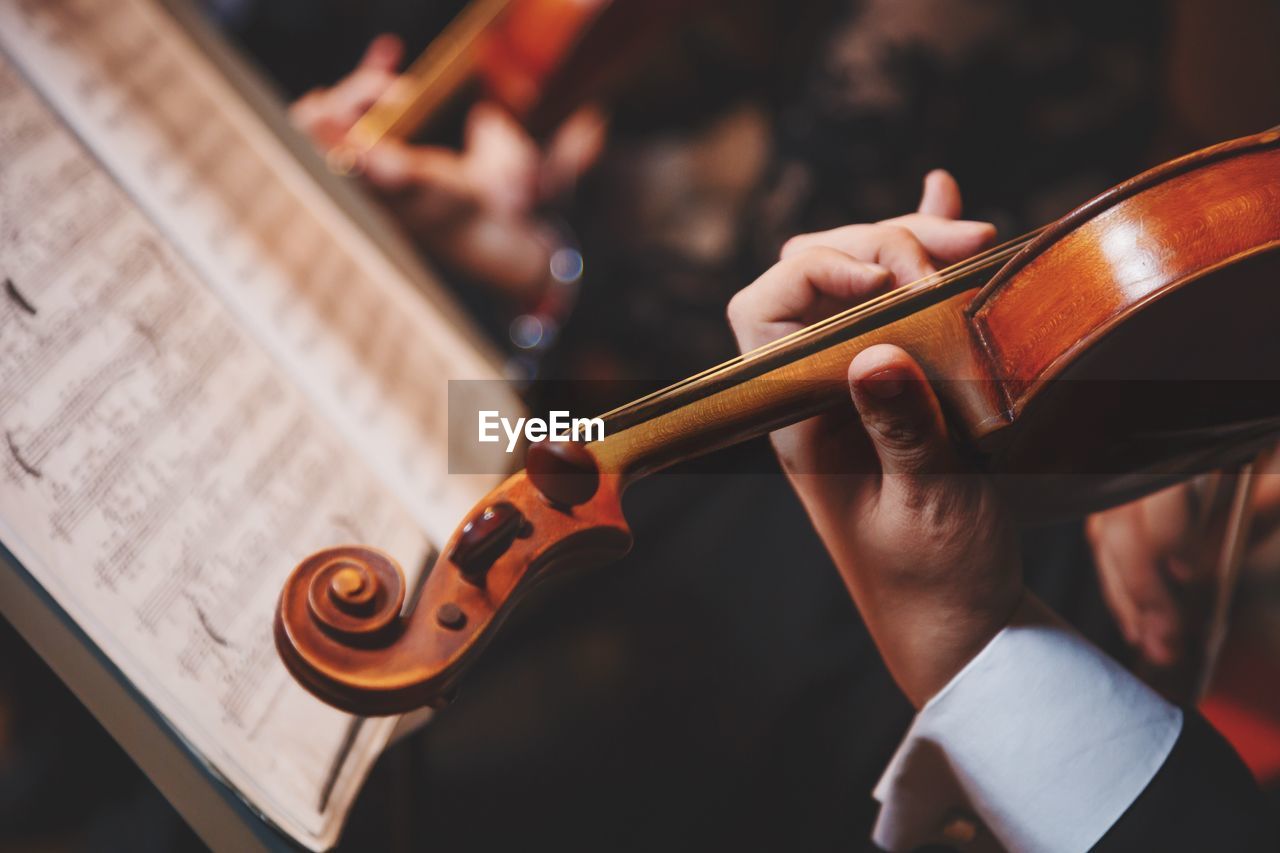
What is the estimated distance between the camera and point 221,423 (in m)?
0.56

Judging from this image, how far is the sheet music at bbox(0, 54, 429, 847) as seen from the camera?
1.43ft

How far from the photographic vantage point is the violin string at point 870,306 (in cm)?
44

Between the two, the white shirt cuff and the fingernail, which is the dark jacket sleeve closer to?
the white shirt cuff

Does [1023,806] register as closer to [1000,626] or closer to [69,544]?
[1000,626]

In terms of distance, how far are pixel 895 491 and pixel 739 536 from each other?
0.40m

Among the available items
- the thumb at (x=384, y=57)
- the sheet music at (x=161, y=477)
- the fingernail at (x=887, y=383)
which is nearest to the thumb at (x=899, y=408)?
A: the fingernail at (x=887, y=383)

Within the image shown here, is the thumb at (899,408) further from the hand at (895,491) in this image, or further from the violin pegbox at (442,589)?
the violin pegbox at (442,589)

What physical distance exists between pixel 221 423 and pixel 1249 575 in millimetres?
721

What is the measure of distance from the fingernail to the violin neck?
0.02 meters

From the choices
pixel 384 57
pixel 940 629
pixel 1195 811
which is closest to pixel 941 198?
pixel 940 629

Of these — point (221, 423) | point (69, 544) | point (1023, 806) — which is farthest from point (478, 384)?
point (1023, 806)

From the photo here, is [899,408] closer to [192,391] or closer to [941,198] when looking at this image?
[941,198]

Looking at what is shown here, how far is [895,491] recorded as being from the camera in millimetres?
438

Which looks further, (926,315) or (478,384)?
(478,384)
